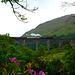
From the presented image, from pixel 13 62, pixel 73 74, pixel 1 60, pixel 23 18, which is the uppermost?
pixel 23 18

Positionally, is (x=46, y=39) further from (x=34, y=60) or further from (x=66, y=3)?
(x=66, y=3)

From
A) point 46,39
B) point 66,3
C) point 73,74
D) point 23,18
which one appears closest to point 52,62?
point 73,74

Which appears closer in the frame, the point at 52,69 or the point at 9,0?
the point at 9,0

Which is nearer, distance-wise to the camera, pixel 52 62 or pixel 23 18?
pixel 23 18

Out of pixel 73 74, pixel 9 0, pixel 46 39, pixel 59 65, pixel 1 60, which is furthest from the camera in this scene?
pixel 46 39

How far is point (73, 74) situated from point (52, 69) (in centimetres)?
1112

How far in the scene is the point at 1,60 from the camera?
682cm

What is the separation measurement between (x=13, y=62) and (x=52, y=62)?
2417 centimetres

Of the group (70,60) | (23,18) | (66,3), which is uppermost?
(66,3)

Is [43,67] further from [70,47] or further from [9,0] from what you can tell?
[9,0]

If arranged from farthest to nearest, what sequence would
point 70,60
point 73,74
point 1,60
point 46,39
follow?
point 46,39
point 73,74
point 70,60
point 1,60

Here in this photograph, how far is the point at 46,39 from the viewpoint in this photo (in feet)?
264

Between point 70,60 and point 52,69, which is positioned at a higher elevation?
point 70,60

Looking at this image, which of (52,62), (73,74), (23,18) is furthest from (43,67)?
(23,18)
